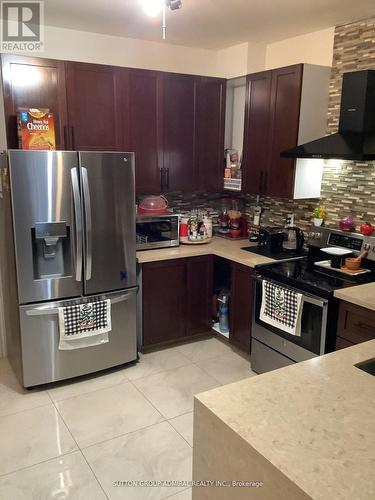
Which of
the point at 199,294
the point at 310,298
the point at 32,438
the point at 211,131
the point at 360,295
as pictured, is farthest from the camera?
the point at 211,131

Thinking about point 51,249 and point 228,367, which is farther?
point 228,367

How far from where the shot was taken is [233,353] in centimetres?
352

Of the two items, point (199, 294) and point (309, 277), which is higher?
point (309, 277)

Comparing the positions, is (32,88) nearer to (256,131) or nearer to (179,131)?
(179,131)

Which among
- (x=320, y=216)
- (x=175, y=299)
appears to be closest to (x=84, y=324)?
(x=175, y=299)

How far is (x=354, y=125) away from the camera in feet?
8.82

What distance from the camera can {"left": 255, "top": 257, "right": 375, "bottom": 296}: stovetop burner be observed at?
256 centimetres

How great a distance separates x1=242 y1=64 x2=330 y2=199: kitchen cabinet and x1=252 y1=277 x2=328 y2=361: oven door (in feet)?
2.72

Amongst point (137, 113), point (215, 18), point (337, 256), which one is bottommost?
point (337, 256)

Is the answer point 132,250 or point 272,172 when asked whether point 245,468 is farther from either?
point 272,172

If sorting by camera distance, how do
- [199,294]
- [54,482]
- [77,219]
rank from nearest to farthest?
[54,482] → [77,219] → [199,294]

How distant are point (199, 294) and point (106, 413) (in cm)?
129

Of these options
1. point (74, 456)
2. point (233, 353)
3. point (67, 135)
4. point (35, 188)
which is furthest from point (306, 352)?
point (67, 135)

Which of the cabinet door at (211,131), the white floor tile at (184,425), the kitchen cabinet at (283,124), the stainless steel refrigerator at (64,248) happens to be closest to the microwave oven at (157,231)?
the stainless steel refrigerator at (64,248)
